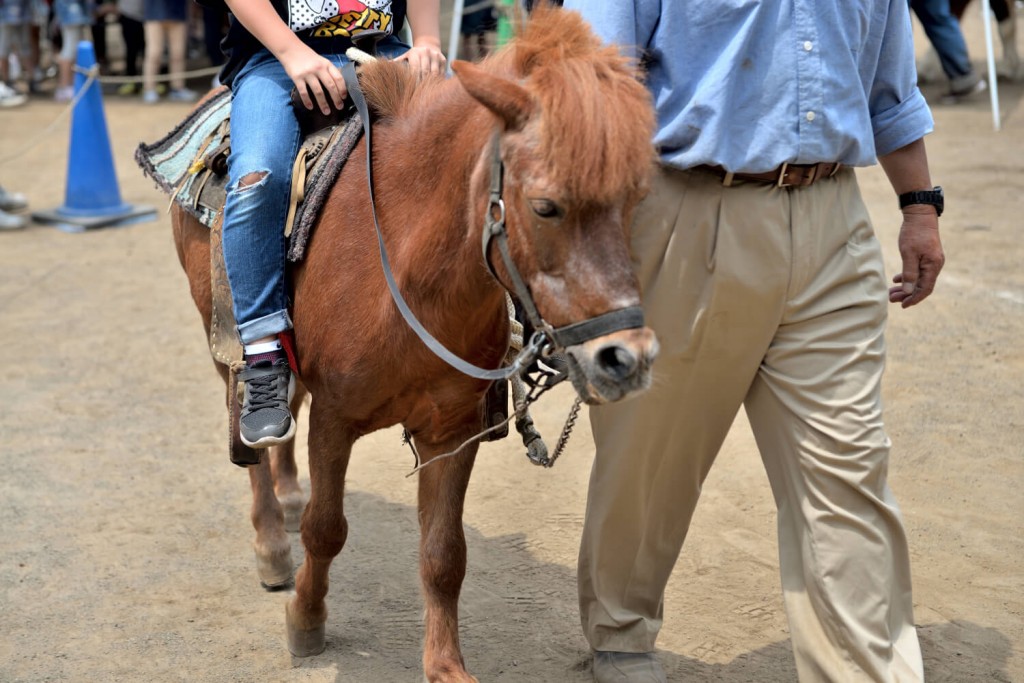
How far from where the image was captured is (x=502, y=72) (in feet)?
8.98

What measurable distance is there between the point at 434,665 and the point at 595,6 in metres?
1.84

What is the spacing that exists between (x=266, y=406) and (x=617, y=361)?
1.28 metres

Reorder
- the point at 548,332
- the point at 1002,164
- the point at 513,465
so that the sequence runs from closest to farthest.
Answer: the point at 548,332
the point at 513,465
the point at 1002,164

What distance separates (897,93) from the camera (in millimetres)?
2959

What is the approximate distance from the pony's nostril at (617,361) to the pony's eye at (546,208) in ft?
1.01

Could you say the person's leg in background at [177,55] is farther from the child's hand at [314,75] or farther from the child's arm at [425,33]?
the child's hand at [314,75]

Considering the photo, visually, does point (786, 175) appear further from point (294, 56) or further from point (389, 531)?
point (389, 531)

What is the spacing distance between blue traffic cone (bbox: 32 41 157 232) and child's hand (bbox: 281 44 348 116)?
6219 mm

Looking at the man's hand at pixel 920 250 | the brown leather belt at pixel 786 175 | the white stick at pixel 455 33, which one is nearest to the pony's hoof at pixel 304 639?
the brown leather belt at pixel 786 175

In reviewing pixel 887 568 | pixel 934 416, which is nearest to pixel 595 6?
pixel 887 568

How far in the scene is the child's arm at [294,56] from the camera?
3246 millimetres

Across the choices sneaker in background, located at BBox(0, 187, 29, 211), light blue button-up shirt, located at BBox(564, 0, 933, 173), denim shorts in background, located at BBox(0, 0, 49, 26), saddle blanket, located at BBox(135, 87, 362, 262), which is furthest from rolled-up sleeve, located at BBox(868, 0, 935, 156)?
denim shorts in background, located at BBox(0, 0, 49, 26)

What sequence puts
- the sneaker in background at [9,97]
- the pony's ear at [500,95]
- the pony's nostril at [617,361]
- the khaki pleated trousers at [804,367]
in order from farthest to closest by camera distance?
the sneaker in background at [9,97] < the khaki pleated trousers at [804,367] < the pony's ear at [500,95] < the pony's nostril at [617,361]

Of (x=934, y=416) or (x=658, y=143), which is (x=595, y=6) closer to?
(x=658, y=143)
